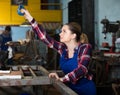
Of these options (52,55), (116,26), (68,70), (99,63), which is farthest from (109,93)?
(52,55)

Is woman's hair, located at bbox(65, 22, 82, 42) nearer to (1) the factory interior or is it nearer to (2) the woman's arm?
(2) the woman's arm

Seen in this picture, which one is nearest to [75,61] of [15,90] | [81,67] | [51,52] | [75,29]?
[81,67]

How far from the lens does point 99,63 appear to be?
18.0ft

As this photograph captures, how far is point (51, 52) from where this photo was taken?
9.52 meters

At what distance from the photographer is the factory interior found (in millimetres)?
2626

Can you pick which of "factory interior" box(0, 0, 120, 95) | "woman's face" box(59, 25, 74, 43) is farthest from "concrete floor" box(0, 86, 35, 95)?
"woman's face" box(59, 25, 74, 43)

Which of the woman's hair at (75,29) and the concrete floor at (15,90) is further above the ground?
the woman's hair at (75,29)

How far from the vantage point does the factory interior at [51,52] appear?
263 centimetres

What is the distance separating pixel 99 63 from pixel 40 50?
9.00 ft

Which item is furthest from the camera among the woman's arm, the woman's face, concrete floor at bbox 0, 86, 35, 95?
concrete floor at bbox 0, 86, 35, 95

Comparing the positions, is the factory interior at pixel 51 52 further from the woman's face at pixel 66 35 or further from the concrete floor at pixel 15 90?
the woman's face at pixel 66 35

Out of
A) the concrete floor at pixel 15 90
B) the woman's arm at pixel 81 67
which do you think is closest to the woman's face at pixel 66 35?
the woman's arm at pixel 81 67

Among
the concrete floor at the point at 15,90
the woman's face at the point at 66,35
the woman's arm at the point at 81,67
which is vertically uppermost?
the woman's face at the point at 66,35

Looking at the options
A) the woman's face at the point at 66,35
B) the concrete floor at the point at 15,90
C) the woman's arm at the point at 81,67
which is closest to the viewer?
the woman's arm at the point at 81,67
